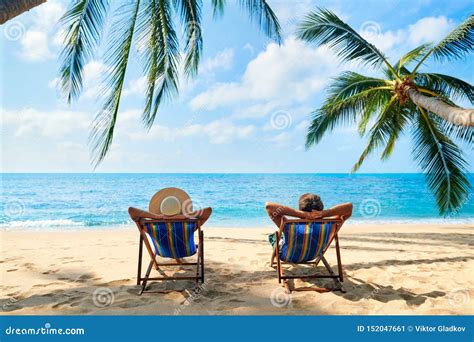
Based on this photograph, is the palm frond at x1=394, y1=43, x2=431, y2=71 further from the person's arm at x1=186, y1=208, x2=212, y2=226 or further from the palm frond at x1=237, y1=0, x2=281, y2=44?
the person's arm at x1=186, y1=208, x2=212, y2=226

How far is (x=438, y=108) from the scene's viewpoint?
4.23 metres

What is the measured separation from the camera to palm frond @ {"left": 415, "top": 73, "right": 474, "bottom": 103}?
6.39m

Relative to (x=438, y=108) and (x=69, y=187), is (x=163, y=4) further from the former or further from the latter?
(x=69, y=187)

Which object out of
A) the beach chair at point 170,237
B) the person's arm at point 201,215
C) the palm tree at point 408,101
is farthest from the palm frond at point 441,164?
the beach chair at point 170,237

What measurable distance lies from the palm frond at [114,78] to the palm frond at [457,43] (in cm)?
503

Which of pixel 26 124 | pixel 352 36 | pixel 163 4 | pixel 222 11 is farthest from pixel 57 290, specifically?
pixel 26 124

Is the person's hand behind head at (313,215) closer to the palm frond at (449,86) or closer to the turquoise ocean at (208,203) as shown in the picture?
the palm frond at (449,86)

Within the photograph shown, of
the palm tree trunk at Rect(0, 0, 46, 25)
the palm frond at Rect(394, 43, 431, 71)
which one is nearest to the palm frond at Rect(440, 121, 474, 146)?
the palm frond at Rect(394, 43, 431, 71)

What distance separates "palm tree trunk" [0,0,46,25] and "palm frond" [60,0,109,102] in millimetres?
1074

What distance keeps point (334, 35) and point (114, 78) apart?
13.8 feet

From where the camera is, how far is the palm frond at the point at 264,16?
16.8ft

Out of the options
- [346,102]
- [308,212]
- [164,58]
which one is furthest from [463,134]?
[164,58]

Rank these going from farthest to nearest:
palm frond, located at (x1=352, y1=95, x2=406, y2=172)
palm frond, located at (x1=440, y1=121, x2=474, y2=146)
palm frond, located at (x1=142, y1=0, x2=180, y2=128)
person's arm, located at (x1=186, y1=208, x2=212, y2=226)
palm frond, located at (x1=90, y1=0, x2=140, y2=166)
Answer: palm frond, located at (x1=352, y1=95, x2=406, y2=172) → palm frond, located at (x1=440, y1=121, x2=474, y2=146) → palm frond, located at (x1=142, y1=0, x2=180, y2=128) → palm frond, located at (x1=90, y1=0, x2=140, y2=166) → person's arm, located at (x1=186, y1=208, x2=212, y2=226)

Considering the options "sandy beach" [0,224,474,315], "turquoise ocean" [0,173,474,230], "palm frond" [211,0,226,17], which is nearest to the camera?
"sandy beach" [0,224,474,315]
